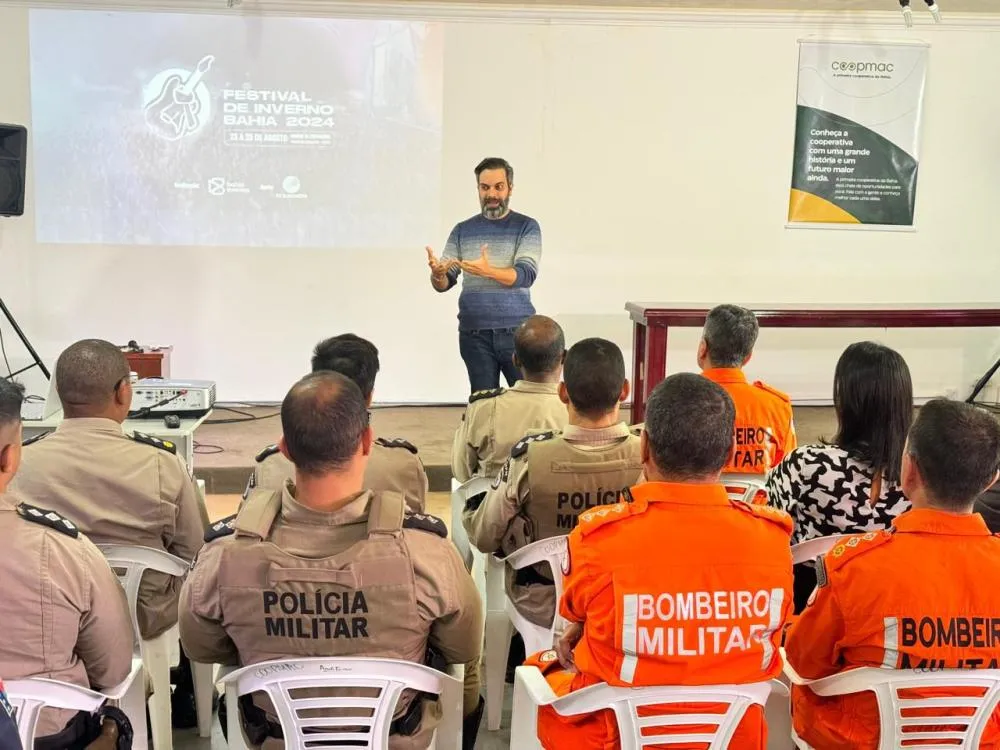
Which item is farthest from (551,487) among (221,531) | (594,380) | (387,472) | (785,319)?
(785,319)

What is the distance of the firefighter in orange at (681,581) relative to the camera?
141cm

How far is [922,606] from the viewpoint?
57.4 inches

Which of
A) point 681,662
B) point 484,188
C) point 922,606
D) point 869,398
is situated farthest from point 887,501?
point 484,188

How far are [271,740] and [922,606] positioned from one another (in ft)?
3.56

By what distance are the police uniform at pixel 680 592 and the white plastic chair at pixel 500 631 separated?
2.04 feet

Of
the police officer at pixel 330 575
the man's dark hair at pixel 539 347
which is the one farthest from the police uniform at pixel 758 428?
the police officer at pixel 330 575

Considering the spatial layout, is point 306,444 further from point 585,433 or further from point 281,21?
point 281,21

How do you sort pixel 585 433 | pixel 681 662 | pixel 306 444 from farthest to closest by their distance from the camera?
pixel 585 433 < pixel 306 444 < pixel 681 662

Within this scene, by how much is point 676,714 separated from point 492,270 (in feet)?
9.67

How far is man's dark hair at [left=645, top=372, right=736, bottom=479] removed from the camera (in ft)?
4.93

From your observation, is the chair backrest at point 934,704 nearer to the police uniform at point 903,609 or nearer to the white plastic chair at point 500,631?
the police uniform at point 903,609

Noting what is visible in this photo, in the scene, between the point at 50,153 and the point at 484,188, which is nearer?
the point at 484,188

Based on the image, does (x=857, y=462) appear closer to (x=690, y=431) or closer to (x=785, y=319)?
(x=690, y=431)

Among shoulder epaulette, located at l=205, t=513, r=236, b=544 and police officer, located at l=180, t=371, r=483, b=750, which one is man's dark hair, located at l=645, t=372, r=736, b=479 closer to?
police officer, located at l=180, t=371, r=483, b=750
